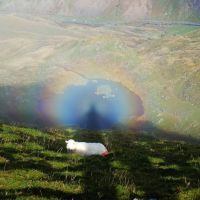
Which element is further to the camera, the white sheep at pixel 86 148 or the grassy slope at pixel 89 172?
the white sheep at pixel 86 148

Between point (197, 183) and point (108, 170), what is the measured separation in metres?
4.87

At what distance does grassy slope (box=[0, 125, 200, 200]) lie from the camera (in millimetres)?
18469

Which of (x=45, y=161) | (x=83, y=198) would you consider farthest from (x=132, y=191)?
(x=45, y=161)

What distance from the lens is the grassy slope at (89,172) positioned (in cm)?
1847

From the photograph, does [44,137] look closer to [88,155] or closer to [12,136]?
[12,136]

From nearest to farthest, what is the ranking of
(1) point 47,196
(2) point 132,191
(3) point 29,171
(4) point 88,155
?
(1) point 47,196, (2) point 132,191, (3) point 29,171, (4) point 88,155

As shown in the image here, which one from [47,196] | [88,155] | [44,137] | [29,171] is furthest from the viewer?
[44,137]

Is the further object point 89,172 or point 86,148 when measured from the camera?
point 86,148

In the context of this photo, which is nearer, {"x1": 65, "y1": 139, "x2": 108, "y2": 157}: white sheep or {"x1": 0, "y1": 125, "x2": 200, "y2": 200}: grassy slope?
{"x1": 0, "y1": 125, "x2": 200, "y2": 200}: grassy slope

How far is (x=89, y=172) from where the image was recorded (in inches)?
896

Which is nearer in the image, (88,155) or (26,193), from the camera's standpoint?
(26,193)

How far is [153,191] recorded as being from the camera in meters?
19.8

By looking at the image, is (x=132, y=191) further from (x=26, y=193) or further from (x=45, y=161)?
(x=45, y=161)

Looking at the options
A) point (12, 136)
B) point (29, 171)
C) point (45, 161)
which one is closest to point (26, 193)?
point (29, 171)
